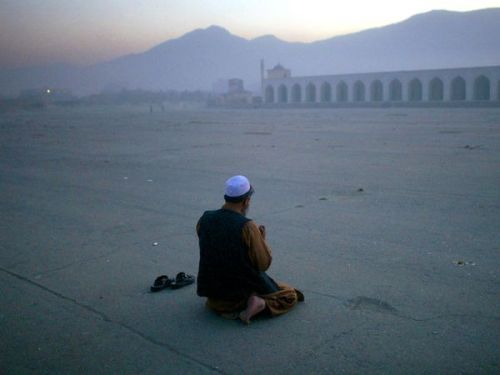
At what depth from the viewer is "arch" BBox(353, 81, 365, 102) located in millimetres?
69875

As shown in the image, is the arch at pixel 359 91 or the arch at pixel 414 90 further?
the arch at pixel 359 91

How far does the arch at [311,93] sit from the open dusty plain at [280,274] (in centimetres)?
6706

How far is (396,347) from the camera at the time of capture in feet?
11.9

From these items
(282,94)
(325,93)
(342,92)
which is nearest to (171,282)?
(342,92)

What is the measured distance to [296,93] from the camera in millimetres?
81438

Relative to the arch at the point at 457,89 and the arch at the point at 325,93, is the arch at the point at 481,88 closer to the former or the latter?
the arch at the point at 457,89

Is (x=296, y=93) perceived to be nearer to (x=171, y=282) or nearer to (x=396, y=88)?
(x=396, y=88)

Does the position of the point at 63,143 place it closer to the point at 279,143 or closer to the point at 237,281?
the point at 279,143

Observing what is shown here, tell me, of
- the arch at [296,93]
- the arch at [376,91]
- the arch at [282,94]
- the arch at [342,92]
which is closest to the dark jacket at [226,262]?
the arch at [376,91]

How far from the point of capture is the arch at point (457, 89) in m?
59.0

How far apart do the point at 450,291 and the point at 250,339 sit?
79.0 inches

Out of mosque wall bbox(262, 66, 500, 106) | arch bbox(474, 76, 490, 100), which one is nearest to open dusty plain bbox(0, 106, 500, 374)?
mosque wall bbox(262, 66, 500, 106)

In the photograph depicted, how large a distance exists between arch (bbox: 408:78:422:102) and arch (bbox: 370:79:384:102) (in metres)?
4.24

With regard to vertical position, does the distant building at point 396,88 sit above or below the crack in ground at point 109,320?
above
